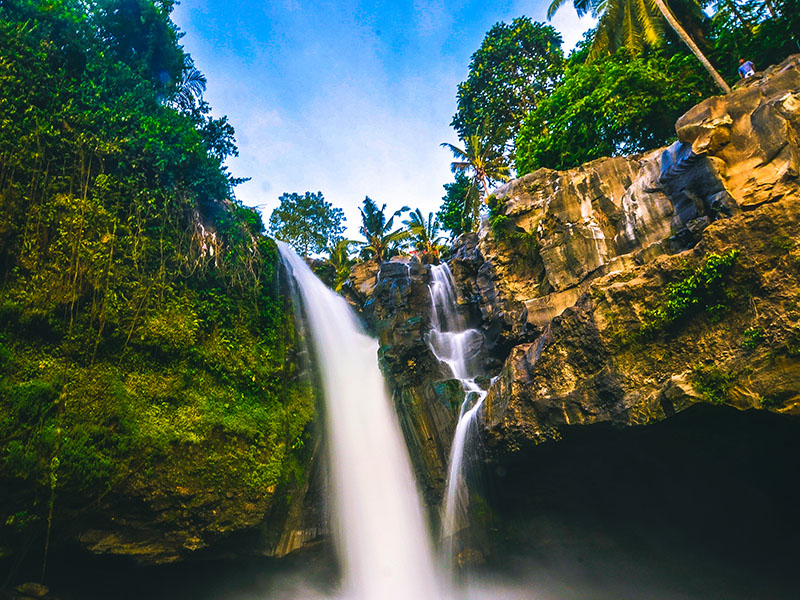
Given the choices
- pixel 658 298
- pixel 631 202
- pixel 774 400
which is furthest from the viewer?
pixel 631 202

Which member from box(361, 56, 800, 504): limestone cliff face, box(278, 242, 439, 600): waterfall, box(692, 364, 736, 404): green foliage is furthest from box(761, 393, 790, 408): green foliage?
box(278, 242, 439, 600): waterfall

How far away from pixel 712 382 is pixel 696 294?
1.46 meters

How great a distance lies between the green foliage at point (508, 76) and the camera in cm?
2373

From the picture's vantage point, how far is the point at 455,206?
25.5 metres

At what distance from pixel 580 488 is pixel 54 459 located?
991 centimetres

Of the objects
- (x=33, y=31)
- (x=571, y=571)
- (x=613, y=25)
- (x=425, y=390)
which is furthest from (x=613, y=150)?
(x=33, y=31)

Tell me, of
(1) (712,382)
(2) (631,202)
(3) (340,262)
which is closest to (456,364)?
(2) (631,202)

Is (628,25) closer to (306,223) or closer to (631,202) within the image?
(631,202)

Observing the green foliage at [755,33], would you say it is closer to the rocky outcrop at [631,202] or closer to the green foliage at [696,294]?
the rocky outcrop at [631,202]

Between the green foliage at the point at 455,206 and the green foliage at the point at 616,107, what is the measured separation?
25.7 feet

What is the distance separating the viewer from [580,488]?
8414 millimetres

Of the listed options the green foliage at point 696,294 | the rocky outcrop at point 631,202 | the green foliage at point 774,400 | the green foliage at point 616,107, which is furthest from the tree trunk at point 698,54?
the green foliage at point 774,400

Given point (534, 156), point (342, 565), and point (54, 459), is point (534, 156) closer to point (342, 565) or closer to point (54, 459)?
point (342, 565)

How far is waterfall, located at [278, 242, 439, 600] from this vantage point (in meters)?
10.0
